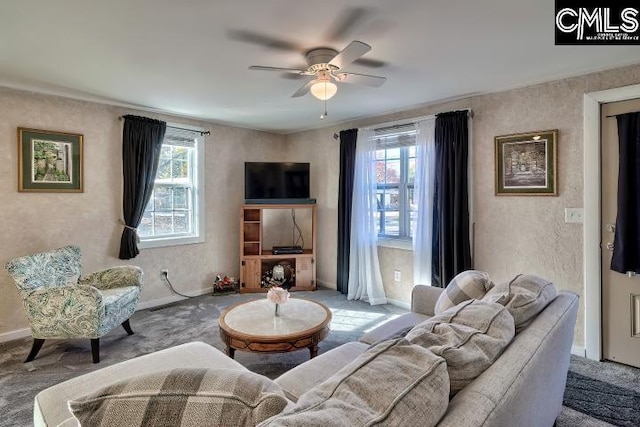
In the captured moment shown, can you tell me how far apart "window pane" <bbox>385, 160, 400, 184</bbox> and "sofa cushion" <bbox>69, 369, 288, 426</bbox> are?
3680mm

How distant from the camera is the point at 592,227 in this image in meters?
2.73

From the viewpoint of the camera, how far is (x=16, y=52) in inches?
96.0

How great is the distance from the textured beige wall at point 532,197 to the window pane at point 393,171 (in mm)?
677

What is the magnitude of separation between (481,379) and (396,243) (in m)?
3.21

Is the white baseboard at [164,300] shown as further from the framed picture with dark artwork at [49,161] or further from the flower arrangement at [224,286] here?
the framed picture with dark artwork at [49,161]

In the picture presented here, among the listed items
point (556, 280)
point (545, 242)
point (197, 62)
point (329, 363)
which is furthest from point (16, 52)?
point (556, 280)

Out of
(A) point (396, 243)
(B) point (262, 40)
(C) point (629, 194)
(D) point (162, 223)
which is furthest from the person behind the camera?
(D) point (162, 223)

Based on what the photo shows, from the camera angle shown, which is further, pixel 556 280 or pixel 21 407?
pixel 556 280

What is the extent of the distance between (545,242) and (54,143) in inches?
190

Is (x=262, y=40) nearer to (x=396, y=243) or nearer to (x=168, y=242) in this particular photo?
(x=396, y=243)

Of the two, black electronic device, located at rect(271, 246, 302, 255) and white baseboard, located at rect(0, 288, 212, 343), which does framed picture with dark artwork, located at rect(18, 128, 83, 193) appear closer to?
white baseboard, located at rect(0, 288, 212, 343)

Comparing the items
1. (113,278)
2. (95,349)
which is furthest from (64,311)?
(113,278)

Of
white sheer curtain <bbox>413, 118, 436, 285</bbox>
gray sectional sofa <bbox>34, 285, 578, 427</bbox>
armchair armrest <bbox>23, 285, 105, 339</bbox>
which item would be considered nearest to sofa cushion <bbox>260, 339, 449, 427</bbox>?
gray sectional sofa <bbox>34, 285, 578, 427</bbox>

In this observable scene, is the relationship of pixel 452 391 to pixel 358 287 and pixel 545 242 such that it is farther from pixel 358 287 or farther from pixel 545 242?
pixel 358 287
